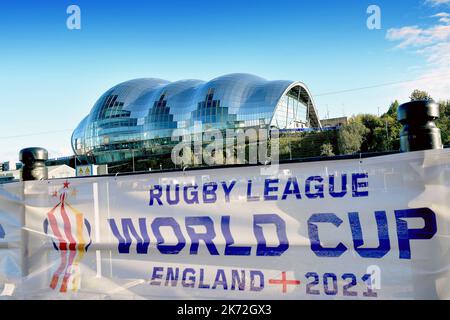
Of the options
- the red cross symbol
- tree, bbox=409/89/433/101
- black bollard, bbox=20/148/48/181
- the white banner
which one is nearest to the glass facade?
tree, bbox=409/89/433/101

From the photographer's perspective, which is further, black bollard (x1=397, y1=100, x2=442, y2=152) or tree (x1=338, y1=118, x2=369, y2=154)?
tree (x1=338, y1=118, x2=369, y2=154)

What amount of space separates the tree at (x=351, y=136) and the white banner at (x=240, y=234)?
53883 millimetres

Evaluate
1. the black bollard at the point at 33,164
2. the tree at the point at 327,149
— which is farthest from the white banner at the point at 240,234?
the tree at the point at 327,149

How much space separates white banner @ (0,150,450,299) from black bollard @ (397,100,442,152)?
0.09 meters

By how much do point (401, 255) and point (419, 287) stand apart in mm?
229

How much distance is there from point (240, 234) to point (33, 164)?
234 cm

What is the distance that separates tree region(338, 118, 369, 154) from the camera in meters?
54.1

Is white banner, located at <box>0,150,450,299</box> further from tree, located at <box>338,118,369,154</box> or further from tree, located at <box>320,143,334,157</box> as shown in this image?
tree, located at <box>320,143,334,157</box>

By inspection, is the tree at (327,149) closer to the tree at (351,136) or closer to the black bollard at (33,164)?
the tree at (351,136)

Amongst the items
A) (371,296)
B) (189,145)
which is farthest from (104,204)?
(189,145)

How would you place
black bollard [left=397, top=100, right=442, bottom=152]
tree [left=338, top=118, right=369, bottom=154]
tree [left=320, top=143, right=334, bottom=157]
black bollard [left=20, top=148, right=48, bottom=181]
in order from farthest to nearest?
tree [left=320, top=143, right=334, bottom=157] → tree [left=338, top=118, right=369, bottom=154] → black bollard [left=20, top=148, right=48, bottom=181] → black bollard [left=397, top=100, right=442, bottom=152]

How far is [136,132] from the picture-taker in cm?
8219

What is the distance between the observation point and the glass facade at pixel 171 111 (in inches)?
2970

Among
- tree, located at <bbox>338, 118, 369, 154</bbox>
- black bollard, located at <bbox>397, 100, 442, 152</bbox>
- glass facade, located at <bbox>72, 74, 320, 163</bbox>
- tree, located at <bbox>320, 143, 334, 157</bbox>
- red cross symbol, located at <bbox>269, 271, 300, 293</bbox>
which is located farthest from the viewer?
glass facade, located at <bbox>72, 74, 320, 163</bbox>
